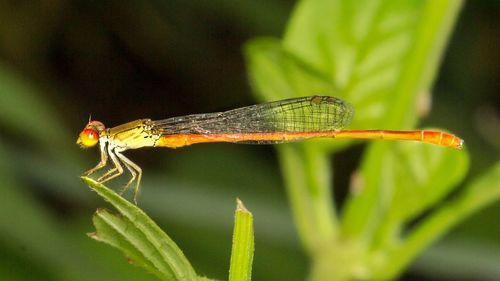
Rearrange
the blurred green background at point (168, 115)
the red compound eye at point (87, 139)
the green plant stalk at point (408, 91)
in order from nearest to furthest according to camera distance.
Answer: the green plant stalk at point (408, 91)
the red compound eye at point (87, 139)
the blurred green background at point (168, 115)

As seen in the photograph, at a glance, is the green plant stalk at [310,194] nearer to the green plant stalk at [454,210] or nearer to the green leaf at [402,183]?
the green leaf at [402,183]

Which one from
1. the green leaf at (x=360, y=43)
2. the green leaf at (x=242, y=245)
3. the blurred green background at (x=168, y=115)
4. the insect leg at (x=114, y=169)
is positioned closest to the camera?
the green leaf at (x=242, y=245)

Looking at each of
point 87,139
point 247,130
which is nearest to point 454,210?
point 247,130

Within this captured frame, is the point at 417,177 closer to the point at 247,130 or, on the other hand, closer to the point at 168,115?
the point at 247,130

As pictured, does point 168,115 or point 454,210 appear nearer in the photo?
point 454,210

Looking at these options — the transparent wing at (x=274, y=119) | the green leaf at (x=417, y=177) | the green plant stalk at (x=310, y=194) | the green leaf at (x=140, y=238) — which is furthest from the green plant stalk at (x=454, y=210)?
the green leaf at (x=140, y=238)

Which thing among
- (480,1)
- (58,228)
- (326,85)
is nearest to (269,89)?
(326,85)

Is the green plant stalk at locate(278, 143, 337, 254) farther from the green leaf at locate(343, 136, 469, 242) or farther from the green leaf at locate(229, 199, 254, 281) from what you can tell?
the green leaf at locate(229, 199, 254, 281)
